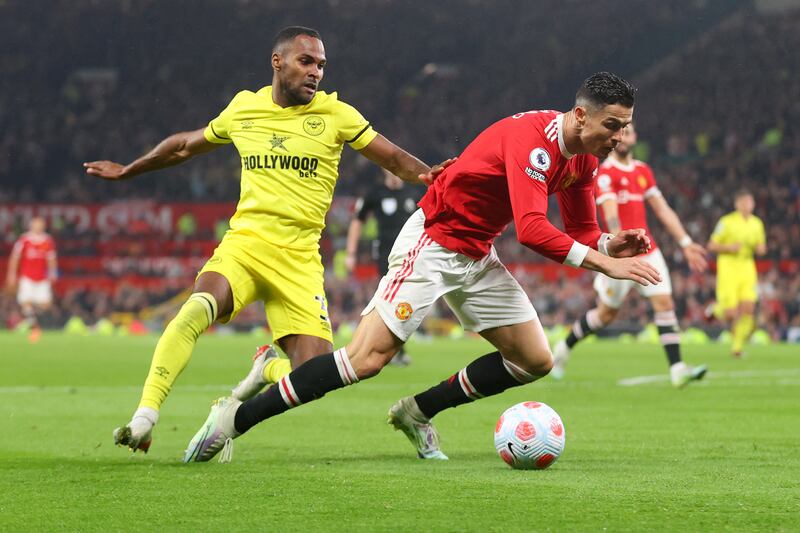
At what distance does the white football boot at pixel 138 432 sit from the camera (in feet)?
18.1

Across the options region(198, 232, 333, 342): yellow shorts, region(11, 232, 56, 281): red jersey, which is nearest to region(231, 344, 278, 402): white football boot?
region(198, 232, 333, 342): yellow shorts

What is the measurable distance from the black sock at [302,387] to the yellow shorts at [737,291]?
1361 cm

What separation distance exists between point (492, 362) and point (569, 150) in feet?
4.25

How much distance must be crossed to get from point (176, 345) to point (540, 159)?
80.8 inches

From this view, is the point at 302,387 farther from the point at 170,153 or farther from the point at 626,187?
the point at 626,187

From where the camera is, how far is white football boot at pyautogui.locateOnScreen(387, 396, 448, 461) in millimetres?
6348

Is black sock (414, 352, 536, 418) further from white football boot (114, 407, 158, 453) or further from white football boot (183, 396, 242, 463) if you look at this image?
white football boot (114, 407, 158, 453)

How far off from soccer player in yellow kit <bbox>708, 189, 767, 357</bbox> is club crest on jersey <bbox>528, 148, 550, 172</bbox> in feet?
42.6

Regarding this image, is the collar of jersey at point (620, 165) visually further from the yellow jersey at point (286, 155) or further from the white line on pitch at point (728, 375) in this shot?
the yellow jersey at point (286, 155)

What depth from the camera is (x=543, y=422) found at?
19.2ft

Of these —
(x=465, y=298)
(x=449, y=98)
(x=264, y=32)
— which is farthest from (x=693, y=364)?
(x=264, y=32)

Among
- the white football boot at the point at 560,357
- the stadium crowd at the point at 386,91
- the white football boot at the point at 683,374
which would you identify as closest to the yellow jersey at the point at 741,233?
the white football boot at the point at 560,357

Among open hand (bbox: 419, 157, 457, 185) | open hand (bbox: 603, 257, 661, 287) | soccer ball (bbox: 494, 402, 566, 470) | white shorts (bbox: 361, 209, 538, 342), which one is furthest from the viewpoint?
open hand (bbox: 419, 157, 457, 185)

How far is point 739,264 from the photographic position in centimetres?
1866
